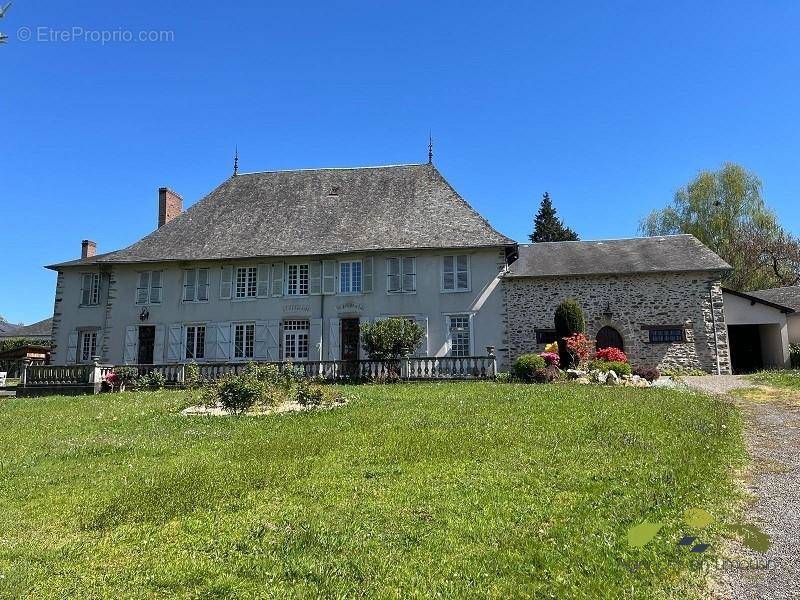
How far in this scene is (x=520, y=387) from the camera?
43.3 ft

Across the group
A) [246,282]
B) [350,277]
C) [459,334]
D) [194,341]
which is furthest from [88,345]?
[459,334]

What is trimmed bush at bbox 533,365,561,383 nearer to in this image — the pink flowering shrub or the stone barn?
the pink flowering shrub

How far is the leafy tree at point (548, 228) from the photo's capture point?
1598 inches

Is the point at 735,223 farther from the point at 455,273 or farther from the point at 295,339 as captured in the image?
the point at 295,339

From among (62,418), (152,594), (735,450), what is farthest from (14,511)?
(735,450)

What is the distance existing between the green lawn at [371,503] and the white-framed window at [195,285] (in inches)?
477

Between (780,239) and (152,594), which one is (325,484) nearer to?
(152,594)

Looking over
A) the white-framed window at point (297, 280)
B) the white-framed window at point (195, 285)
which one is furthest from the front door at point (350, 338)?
the white-framed window at point (195, 285)

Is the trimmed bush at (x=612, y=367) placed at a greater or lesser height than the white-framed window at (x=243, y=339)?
lesser

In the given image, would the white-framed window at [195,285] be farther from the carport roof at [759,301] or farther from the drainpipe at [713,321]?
the carport roof at [759,301]

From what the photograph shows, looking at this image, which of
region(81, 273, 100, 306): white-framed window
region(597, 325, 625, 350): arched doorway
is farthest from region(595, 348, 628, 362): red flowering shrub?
region(81, 273, 100, 306): white-framed window

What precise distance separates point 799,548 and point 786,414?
260 inches

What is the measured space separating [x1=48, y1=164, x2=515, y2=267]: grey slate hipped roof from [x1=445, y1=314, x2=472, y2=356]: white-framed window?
262 centimetres

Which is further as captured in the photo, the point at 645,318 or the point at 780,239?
the point at 780,239
